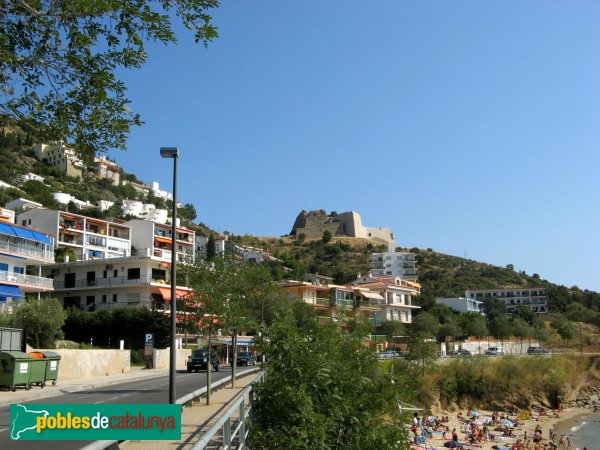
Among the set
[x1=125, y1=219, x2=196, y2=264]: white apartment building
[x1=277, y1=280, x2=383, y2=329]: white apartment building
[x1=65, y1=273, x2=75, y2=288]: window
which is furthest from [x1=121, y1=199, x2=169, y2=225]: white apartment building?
[x1=65, y1=273, x2=75, y2=288]: window

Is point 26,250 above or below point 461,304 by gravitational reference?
above

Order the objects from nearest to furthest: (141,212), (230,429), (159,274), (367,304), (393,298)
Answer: (230,429) < (159,274) < (367,304) < (393,298) < (141,212)

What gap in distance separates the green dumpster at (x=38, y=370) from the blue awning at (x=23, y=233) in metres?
23.4

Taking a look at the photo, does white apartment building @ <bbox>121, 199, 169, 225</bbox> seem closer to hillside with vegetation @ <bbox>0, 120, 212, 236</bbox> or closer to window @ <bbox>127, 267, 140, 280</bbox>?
hillside with vegetation @ <bbox>0, 120, 212, 236</bbox>

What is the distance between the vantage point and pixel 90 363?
39.9 m

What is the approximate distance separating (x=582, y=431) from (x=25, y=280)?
150 feet

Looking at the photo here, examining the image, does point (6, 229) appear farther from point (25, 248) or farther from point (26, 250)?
Answer: point (26, 250)

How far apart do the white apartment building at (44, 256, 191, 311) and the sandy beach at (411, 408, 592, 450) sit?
96.1ft

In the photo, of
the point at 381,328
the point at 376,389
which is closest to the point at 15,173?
the point at 381,328

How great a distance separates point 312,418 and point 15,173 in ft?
472

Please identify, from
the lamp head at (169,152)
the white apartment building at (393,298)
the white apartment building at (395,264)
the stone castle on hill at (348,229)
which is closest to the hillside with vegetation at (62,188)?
the stone castle on hill at (348,229)

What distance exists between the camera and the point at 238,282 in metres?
22.2

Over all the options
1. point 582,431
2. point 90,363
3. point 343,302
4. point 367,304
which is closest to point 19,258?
point 90,363

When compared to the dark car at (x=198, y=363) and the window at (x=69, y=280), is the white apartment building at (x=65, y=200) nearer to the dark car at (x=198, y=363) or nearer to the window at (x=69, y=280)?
the window at (x=69, y=280)
